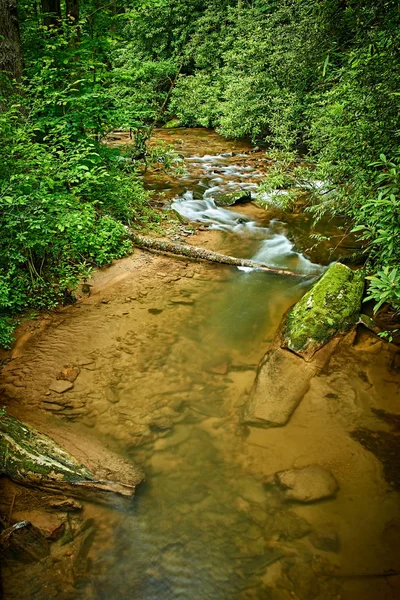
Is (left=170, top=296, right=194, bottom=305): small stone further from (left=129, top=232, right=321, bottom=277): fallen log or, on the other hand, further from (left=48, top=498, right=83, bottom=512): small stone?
(left=48, top=498, right=83, bottom=512): small stone

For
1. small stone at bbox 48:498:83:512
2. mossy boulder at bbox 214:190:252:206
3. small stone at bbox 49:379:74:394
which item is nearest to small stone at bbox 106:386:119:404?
small stone at bbox 49:379:74:394

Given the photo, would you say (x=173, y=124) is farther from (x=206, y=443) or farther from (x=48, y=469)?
(x=48, y=469)

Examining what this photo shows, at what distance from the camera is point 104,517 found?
3.17m

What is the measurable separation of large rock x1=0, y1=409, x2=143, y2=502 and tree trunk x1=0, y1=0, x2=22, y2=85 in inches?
193

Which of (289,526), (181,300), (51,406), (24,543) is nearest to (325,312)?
(181,300)

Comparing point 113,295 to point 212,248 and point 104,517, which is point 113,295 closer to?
point 212,248

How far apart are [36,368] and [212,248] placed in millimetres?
4841

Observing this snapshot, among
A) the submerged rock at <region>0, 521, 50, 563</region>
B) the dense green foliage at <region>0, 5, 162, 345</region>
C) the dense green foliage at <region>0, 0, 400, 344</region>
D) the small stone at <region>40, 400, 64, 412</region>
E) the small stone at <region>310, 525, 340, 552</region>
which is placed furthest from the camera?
the dense green foliage at <region>0, 5, 162, 345</region>

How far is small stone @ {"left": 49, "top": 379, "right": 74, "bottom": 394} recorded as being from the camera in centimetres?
436

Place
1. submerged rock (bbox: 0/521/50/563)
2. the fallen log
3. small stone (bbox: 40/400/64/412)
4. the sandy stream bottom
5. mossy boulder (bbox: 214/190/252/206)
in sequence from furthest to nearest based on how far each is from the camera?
mossy boulder (bbox: 214/190/252/206)
the fallen log
small stone (bbox: 40/400/64/412)
the sandy stream bottom
submerged rock (bbox: 0/521/50/563)

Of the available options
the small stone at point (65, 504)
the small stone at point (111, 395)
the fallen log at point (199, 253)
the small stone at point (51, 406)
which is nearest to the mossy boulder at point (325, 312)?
the fallen log at point (199, 253)

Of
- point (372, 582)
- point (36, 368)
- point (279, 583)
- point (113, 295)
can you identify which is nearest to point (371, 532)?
point (372, 582)

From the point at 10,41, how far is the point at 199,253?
4.58 meters

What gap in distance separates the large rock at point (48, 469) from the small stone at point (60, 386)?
84cm
